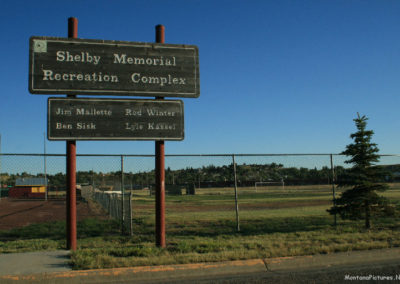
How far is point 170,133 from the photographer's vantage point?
711cm

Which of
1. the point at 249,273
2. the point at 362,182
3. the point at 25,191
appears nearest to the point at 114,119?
the point at 249,273

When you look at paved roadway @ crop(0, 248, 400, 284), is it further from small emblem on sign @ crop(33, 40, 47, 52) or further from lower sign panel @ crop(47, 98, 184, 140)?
small emblem on sign @ crop(33, 40, 47, 52)

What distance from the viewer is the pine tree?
9109 millimetres

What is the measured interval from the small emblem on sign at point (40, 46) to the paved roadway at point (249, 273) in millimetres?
4025

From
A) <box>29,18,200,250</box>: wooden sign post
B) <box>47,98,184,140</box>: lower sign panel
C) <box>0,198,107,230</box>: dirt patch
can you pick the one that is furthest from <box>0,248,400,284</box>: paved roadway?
<box>0,198,107,230</box>: dirt patch

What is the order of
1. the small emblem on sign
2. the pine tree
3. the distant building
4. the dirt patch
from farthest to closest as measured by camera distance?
the distant building < the dirt patch < the pine tree < the small emblem on sign

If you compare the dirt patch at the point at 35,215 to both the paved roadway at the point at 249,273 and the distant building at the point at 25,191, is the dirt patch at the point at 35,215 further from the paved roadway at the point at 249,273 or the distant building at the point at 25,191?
the distant building at the point at 25,191

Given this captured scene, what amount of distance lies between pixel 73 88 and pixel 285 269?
17.4 ft

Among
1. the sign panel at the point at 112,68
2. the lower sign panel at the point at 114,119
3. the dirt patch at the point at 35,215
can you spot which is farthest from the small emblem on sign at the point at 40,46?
the dirt patch at the point at 35,215

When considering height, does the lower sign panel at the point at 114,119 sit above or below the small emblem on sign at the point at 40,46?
below

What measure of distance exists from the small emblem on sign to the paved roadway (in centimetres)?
403

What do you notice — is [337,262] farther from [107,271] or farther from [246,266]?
[107,271]

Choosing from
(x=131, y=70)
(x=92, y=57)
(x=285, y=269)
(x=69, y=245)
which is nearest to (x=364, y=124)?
(x=285, y=269)

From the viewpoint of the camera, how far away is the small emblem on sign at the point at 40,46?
662 cm
